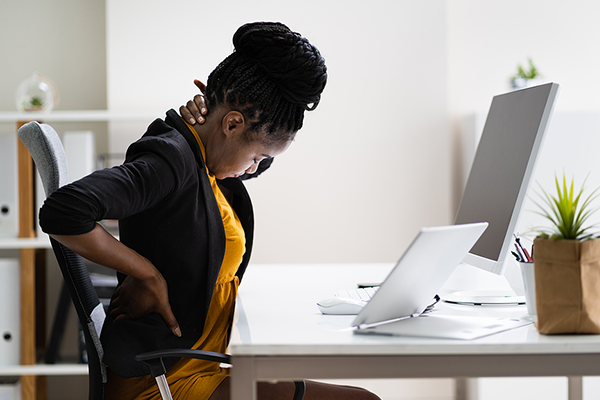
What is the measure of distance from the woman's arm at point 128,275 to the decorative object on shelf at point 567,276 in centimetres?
67

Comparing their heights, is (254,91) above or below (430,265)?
above

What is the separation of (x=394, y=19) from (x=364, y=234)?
1.05 metres

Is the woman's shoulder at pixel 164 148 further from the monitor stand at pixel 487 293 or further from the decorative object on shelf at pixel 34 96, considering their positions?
the decorative object on shelf at pixel 34 96

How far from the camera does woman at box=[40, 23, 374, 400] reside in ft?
3.27

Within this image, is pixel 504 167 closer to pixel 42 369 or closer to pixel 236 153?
pixel 236 153

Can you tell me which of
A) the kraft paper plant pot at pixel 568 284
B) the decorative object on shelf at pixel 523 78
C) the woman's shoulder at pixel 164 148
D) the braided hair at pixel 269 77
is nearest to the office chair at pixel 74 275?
the woman's shoulder at pixel 164 148

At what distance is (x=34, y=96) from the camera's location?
2.33 metres

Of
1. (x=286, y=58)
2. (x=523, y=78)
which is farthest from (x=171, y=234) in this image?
(x=523, y=78)

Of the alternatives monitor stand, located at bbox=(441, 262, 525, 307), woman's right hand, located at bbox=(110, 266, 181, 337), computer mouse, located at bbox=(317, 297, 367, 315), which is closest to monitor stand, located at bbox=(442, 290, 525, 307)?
monitor stand, located at bbox=(441, 262, 525, 307)

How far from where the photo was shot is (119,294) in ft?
3.68

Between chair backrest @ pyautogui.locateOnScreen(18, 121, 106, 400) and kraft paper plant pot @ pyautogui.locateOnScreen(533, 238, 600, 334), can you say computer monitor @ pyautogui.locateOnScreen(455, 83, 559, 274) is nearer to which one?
kraft paper plant pot @ pyautogui.locateOnScreen(533, 238, 600, 334)

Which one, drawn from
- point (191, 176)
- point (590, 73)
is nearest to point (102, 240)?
point (191, 176)

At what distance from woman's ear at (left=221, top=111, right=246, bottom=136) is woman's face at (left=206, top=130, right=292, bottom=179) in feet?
0.04

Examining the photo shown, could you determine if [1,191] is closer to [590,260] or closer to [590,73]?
[590,260]
